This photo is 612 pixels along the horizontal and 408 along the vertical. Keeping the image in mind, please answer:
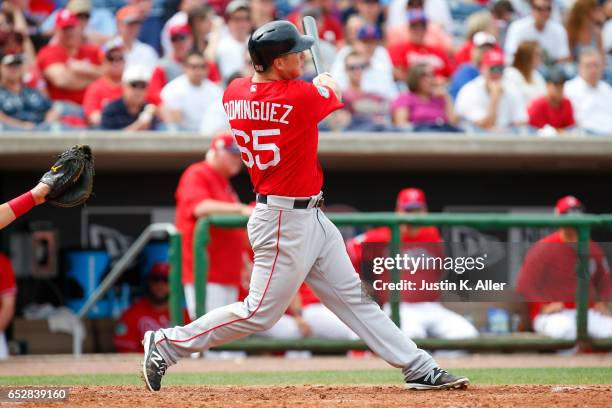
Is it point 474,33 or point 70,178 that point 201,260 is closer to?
point 70,178

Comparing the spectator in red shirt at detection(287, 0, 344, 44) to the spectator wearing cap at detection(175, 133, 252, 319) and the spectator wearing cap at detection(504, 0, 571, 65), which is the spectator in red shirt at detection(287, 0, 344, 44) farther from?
the spectator wearing cap at detection(175, 133, 252, 319)

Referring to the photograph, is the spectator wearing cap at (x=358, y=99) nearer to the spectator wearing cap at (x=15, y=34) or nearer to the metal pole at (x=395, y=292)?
the metal pole at (x=395, y=292)

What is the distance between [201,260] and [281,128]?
347 centimetres

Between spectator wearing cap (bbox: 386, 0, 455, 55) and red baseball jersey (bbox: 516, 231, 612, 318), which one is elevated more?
spectator wearing cap (bbox: 386, 0, 455, 55)

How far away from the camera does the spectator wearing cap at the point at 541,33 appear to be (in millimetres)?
11008

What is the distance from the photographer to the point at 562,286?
7.71m

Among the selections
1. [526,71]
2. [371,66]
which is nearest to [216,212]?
[371,66]

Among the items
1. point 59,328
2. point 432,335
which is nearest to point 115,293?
point 59,328

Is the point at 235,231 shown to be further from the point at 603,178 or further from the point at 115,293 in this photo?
the point at 603,178

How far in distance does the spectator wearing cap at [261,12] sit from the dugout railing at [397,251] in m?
2.96

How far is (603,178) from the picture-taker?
10.4 m

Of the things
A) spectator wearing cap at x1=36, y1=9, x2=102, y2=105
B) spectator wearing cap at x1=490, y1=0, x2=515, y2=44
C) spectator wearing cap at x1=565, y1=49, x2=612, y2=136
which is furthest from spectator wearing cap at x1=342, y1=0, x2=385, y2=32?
spectator wearing cap at x1=36, y1=9, x2=102, y2=105

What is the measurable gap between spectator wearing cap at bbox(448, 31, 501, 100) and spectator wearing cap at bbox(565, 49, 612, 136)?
0.81 m

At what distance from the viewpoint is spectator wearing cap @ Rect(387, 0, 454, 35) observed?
432 inches
